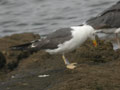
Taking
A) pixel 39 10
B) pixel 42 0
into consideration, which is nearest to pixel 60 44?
pixel 39 10

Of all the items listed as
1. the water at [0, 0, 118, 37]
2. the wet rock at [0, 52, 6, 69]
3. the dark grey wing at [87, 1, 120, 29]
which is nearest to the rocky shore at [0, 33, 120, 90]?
the wet rock at [0, 52, 6, 69]

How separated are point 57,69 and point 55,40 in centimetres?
57

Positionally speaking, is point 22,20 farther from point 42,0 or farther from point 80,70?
point 80,70

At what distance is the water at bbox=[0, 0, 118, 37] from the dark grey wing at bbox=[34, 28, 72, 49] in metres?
6.02

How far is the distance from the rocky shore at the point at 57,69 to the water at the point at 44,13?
15.4 ft

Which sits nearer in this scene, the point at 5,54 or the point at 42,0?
the point at 5,54

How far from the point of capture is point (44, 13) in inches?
666

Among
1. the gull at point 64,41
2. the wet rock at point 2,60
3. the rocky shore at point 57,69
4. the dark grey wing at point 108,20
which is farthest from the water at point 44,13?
the gull at point 64,41

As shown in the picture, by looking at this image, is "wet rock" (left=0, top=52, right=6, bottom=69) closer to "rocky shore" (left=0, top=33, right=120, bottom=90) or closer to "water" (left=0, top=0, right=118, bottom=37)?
"rocky shore" (left=0, top=33, right=120, bottom=90)

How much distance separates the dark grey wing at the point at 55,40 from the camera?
7659mm

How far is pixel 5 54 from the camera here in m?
8.73

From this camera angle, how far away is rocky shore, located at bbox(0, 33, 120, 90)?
618cm

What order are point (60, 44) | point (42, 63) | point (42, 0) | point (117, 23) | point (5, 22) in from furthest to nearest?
point (42, 0) → point (5, 22) → point (117, 23) → point (42, 63) → point (60, 44)

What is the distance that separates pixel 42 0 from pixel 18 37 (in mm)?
9131
